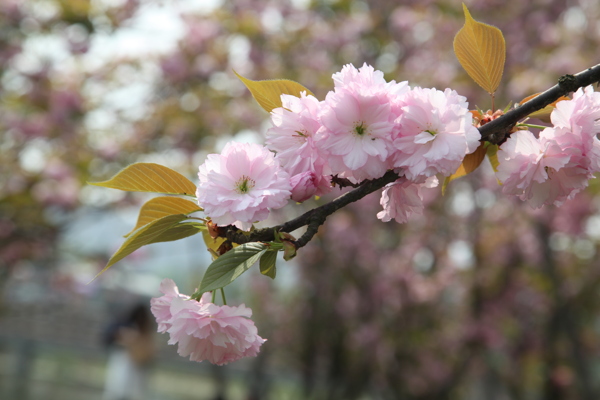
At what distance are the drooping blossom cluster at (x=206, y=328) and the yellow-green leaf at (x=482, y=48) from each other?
41cm

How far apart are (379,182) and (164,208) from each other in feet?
0.86

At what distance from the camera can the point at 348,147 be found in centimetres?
60

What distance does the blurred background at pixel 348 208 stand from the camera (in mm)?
4277

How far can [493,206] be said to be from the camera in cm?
496

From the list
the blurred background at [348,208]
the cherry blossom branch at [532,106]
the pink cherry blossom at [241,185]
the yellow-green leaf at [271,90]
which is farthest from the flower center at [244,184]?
the blurred background at [348,208]

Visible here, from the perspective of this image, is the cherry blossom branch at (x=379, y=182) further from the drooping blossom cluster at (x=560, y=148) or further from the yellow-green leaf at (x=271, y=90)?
the yellow-green leaf at (x=271, y=90)

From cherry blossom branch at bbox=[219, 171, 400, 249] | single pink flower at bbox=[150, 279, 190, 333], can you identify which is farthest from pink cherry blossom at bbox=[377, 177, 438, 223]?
single pink flower at bbox=[150, 279, 190, 333]

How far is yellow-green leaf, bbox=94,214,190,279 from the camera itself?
2.05 ft

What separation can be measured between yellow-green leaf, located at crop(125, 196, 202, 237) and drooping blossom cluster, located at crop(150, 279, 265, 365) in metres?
0.10

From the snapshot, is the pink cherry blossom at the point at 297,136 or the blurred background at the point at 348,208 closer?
the pink cherry blossom at the point at 297,136

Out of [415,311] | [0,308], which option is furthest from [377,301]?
[0,308]

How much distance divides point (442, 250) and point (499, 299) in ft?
2.00

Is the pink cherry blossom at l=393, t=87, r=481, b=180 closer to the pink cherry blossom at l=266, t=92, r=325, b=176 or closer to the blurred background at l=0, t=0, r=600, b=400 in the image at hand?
the pink cherry blossom at l=266, t=92, r=325, b=176

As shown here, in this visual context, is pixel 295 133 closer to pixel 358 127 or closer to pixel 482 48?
pixel 358 127
